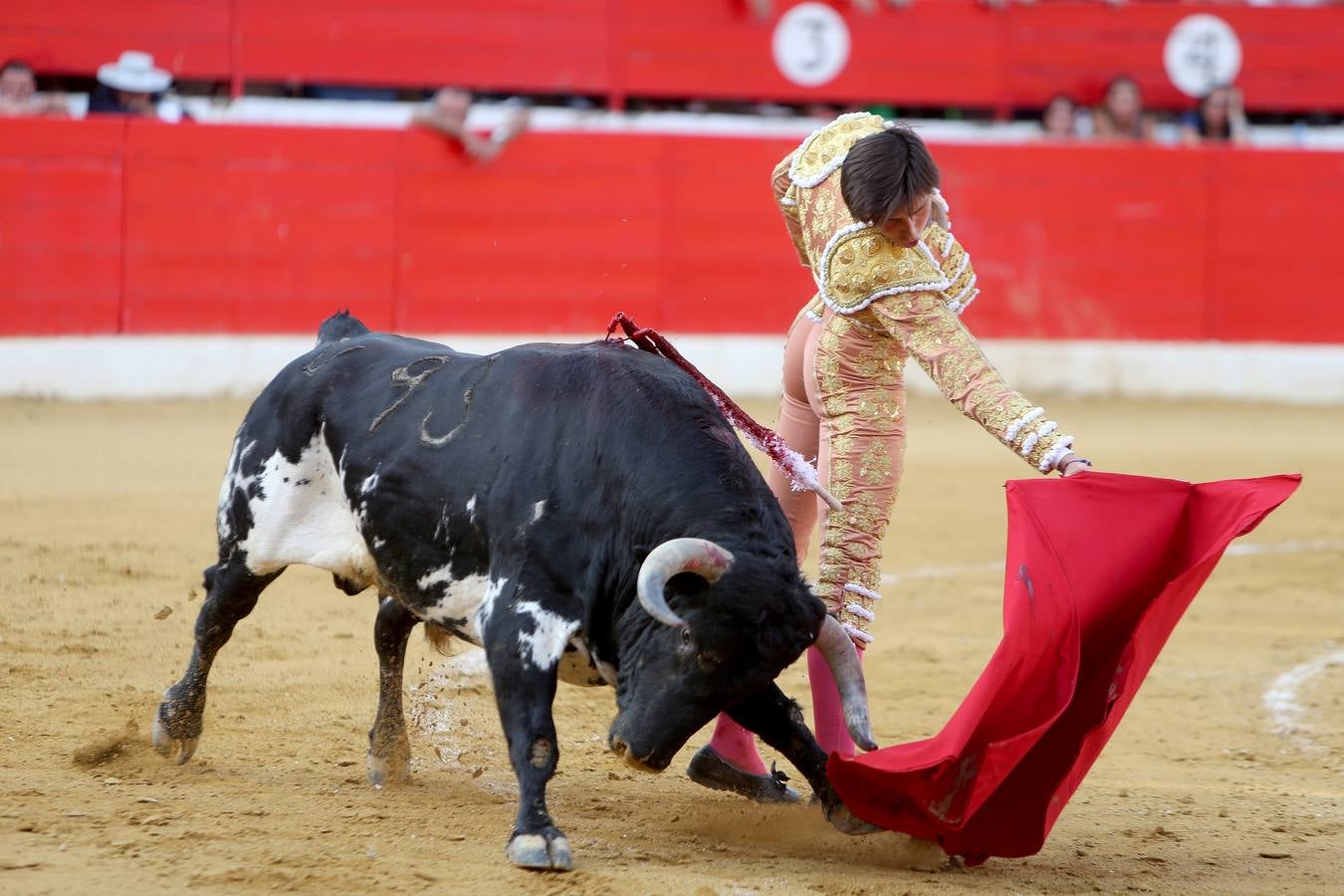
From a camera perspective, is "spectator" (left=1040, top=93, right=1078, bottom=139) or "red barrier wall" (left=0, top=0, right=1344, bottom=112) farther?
"spectator" (left=1040, top=93, right=1078, bottom=139)

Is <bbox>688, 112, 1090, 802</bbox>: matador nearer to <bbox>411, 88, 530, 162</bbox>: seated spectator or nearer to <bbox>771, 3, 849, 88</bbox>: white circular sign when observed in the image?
<bbox>411, 88, 530, 162</bbox>: seated spectator

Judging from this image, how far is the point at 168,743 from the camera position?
11.7ft

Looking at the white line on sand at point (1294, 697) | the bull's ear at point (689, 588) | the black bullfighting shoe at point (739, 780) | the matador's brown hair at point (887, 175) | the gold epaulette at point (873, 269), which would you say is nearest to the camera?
the bull's ear at point (689, 588)

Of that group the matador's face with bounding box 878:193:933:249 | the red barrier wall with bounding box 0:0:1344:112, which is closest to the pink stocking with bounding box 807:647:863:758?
the matador's face with bounding box 878:193:933:249

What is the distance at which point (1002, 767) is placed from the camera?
2.80 meters

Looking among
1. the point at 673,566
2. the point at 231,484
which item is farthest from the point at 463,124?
the point at 673,566

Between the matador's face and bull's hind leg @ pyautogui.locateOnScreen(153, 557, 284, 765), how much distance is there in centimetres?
143

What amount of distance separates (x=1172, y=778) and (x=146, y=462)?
4.52 metres

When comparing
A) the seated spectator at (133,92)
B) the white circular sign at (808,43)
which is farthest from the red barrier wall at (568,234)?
the white circular sign at (808,43)

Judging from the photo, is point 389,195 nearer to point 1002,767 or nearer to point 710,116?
point 710,116

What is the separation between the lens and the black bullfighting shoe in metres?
3.35

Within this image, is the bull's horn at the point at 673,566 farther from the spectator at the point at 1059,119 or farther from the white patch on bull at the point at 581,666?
the spectator at the point at 1059,119

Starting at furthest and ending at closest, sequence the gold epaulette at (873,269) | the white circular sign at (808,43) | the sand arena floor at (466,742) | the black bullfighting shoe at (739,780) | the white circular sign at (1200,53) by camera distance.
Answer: the white circular sign at (1200,53) < the white circular sign at (808,43) < the black bullfighting shoe at (739,780) < the gold epaulette at (873,269) < the sand arena floor at (466,742)

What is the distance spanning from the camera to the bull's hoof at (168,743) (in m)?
3.55
